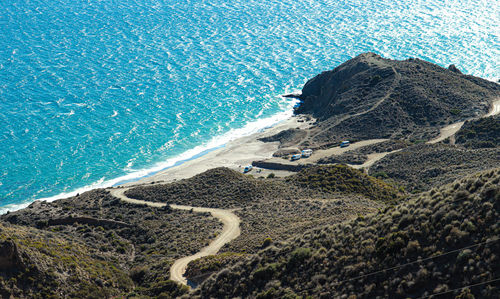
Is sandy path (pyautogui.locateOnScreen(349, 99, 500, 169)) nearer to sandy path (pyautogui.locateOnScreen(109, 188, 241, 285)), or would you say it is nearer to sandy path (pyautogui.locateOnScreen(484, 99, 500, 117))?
sandy path (pyautogui.locateOnScreen(484, 99, 500, 117))

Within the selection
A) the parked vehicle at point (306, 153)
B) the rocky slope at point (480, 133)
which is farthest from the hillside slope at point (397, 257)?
the parked vehicle at point (306, 153)

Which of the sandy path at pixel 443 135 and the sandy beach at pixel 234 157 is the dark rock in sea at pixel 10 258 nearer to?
the sandy beach at pixel 234 157

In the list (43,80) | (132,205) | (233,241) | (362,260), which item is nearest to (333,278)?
(362,260)

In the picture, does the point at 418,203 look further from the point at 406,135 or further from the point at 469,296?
the point at 406,135

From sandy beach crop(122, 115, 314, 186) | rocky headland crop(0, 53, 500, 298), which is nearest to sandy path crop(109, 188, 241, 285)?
rocky headland crop(0, 53, 500, 298)

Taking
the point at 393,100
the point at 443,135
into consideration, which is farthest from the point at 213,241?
the point at 393,100

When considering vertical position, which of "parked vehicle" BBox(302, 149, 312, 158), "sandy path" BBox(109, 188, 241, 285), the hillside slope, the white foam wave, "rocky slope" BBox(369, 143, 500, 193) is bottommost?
"rocky slope" BBox(369, 143, 500, 193)
